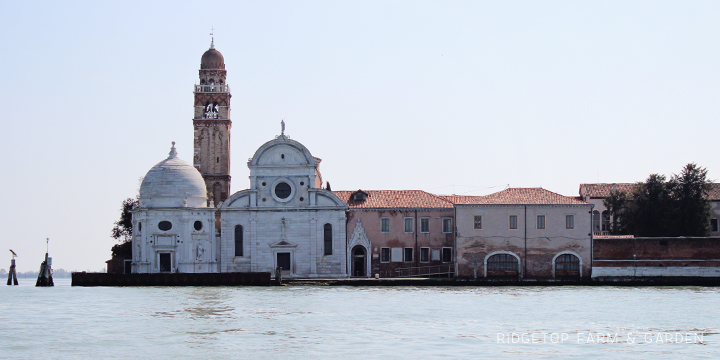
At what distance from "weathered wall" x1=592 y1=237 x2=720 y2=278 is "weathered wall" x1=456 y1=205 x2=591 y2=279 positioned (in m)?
2.21

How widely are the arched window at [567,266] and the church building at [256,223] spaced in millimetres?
11867

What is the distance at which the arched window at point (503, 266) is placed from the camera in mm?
53406

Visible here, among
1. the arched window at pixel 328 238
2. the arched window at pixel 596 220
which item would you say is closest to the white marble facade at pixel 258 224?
the arched window at pixel 328 238

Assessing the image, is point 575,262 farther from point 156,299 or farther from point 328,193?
point 156,299

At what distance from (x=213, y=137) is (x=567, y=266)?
2492 cm

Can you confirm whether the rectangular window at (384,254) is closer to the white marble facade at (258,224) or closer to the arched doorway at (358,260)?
the arched doorway at (358,260)

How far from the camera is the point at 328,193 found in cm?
5638

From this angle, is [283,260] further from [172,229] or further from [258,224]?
[172,229]

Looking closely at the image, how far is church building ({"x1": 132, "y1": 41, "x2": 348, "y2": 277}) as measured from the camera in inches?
2202

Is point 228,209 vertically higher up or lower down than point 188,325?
higher up

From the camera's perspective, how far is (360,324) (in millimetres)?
29266

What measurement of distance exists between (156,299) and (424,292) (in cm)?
1205

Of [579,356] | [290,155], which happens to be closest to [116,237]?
[290,155]

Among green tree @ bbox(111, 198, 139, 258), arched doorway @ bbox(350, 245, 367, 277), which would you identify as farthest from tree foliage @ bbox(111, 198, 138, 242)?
arched doorway @ bbox(350, 245, 367, 277)
